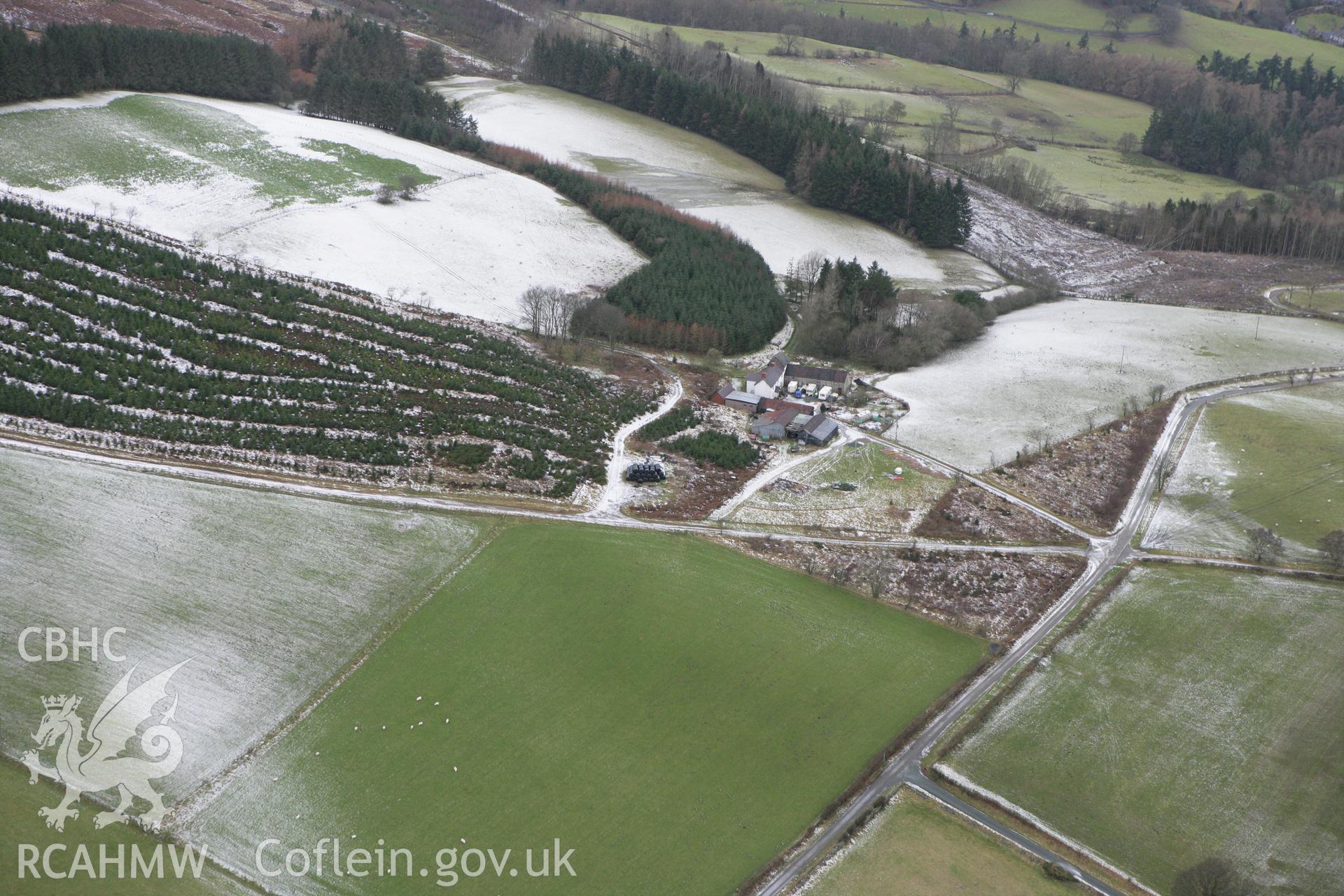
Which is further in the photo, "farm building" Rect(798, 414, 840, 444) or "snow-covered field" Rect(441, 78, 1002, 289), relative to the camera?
"snow-covered field" Rect(441, 78, 1002, 289)

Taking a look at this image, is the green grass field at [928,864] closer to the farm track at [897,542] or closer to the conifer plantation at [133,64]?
the farm track at [897,542]

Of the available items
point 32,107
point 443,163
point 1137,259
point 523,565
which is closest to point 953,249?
point 1137,259

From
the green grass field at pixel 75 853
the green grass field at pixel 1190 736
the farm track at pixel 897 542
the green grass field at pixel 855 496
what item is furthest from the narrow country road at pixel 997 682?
the green grass field at pixel 75 853

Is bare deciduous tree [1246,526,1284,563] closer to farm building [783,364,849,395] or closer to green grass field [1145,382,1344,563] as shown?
green grass field [1145,382,1344,563]

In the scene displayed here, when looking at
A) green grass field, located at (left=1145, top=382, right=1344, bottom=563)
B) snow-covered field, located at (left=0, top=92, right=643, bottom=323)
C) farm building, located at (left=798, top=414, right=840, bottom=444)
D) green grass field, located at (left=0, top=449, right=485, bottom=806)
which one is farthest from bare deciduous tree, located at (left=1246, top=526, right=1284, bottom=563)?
snow-covered field, located at (left=0, top=92, right=643, bottom=323)

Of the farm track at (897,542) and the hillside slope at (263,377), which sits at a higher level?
the hillside slope at (263,377)

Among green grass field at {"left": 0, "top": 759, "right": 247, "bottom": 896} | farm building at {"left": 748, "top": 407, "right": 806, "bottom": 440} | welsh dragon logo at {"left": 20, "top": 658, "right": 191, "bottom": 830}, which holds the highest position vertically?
farm building at {"left": 748, "top": 407, "right": 806, "bottom": 440}
